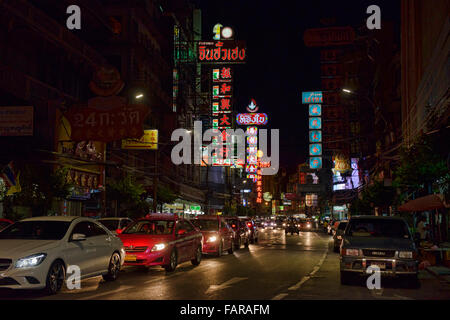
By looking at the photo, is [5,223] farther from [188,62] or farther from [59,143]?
[188,62]

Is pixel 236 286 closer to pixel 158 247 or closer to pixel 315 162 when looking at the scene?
pixel 158 247

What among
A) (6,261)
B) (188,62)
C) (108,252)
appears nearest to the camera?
(6,261)

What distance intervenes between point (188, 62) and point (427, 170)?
49.9 m

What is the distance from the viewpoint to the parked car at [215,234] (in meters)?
22.2

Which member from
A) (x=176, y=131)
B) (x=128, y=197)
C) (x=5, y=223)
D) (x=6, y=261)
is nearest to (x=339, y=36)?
(x=176, y=131)

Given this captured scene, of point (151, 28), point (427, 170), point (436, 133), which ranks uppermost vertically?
point (151, 28)

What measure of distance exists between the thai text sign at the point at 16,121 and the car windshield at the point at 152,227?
10.5m

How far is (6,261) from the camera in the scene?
1018 centimetres

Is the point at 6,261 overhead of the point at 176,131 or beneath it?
beneath

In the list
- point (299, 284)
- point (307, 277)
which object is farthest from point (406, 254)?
point (307, 277)

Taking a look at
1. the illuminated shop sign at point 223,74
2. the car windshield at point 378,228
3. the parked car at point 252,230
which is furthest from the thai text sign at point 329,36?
the car windshield at point 378,228

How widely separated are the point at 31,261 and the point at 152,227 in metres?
7.05

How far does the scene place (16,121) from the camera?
83.5 ft

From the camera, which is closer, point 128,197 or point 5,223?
point 5,223
